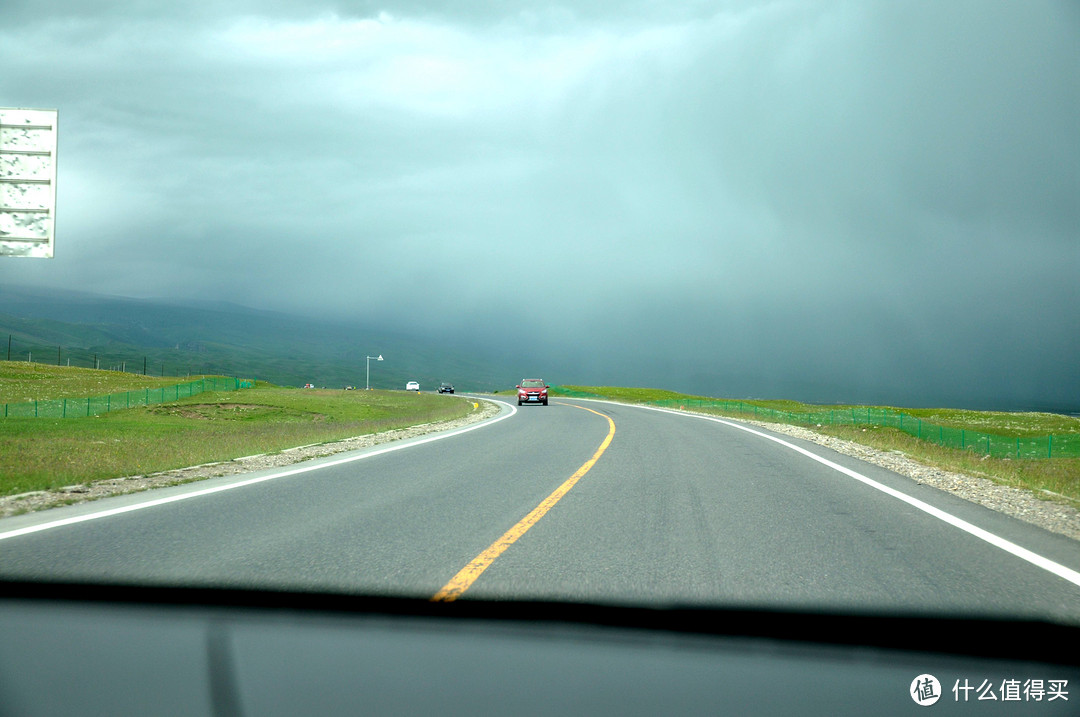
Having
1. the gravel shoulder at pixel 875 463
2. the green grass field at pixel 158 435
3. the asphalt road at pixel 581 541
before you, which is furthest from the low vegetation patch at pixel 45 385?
the asphalt road at pixel 581 541

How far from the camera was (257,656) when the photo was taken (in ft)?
11.5

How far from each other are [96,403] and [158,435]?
811 inches

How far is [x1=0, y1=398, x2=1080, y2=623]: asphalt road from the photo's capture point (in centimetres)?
486

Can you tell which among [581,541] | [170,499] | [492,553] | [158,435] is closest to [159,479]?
[170,499]

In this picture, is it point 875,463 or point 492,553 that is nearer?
point 492,553

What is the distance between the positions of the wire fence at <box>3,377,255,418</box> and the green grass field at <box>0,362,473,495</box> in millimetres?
1116

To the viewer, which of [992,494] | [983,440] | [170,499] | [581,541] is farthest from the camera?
[983,440]

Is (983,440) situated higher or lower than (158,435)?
higher

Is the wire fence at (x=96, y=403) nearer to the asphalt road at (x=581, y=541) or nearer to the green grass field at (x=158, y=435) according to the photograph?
the green grass field at (x=158, y=435)

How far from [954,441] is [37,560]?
27.4 metres

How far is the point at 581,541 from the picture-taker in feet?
21.4

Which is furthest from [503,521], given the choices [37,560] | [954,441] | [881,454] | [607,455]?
[954,441]

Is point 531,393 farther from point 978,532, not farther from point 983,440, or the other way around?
point 978,532

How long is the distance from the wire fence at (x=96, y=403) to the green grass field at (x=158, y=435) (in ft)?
3.66
